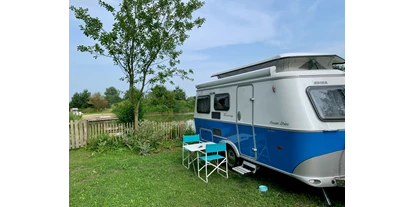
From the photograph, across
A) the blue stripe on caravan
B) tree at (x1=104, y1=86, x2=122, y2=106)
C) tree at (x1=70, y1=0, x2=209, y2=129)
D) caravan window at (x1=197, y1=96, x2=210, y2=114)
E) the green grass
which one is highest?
tree at (x1=70, y1=0, x2=209, y2=129)

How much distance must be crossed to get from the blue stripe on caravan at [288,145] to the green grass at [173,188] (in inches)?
28.0

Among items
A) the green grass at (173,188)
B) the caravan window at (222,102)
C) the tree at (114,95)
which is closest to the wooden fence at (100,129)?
the tree at (114,95)

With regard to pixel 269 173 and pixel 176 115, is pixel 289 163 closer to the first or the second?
pixel 269 173

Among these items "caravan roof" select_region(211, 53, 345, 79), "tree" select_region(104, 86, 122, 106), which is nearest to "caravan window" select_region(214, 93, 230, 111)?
"caravan roof" select_region(211, 53, 345, 79)

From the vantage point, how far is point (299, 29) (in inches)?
233

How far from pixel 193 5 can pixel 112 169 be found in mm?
7185

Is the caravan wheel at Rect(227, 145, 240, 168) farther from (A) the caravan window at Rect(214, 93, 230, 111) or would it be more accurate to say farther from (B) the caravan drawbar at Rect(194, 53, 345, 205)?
(A) the caravan window at Rect(214, 93, 230, 111)

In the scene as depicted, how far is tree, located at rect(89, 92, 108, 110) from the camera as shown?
19.9 meters

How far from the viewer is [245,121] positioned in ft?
16.0

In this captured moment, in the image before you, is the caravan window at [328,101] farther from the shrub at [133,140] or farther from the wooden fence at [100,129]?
the wooden fence at [100,129]

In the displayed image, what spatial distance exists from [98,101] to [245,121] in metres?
19.4

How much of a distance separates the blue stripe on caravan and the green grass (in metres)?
0.71
